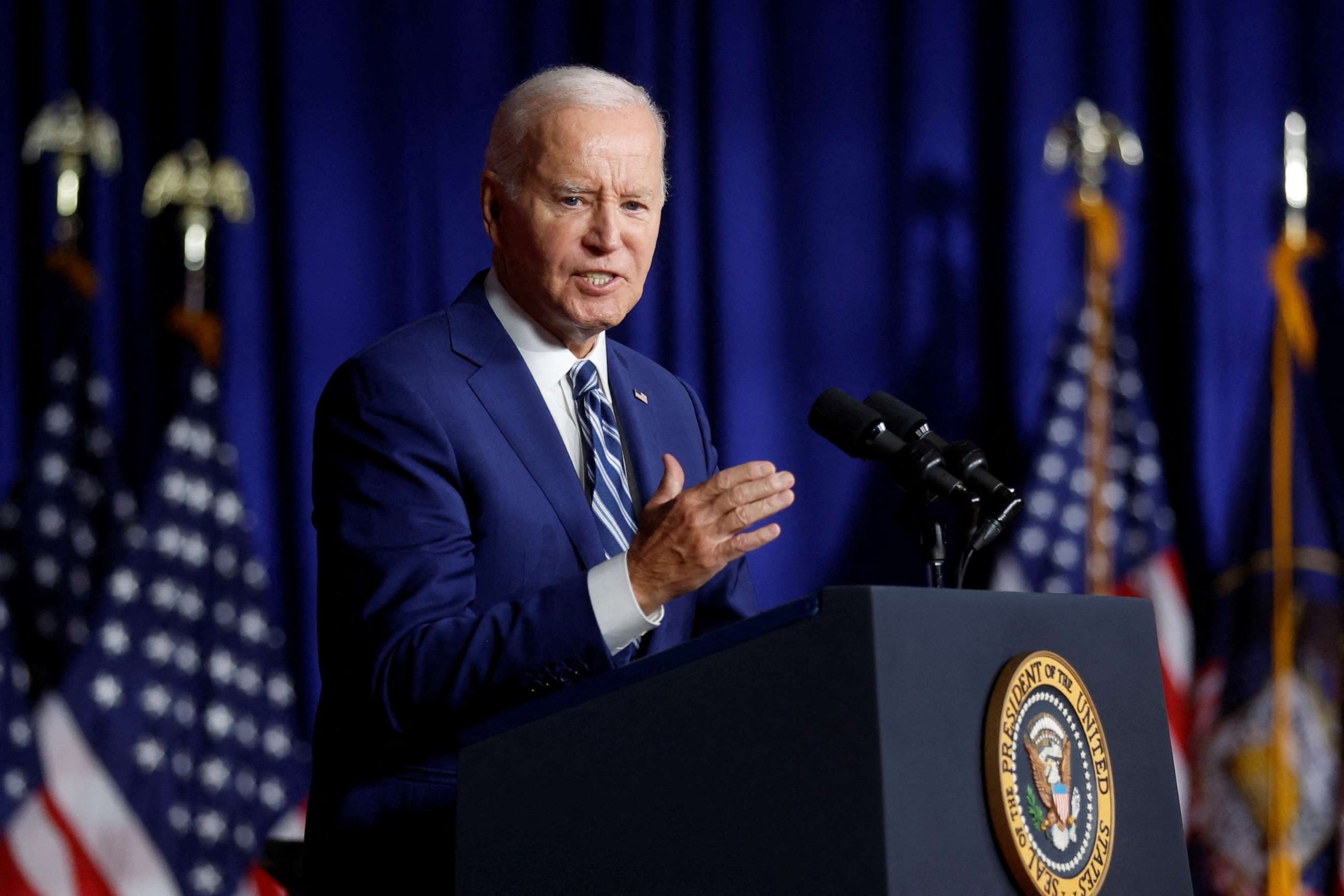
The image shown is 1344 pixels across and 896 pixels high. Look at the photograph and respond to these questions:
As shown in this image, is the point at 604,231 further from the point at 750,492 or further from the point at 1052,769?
the point at 1052,769

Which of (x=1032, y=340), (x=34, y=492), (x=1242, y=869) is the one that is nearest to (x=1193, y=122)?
(x=1032, y=340)

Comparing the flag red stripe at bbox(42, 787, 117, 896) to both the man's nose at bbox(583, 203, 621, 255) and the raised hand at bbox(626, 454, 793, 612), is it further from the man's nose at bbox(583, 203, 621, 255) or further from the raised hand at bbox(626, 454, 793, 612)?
the raised hand at bbox(626, 454, 793, 612)

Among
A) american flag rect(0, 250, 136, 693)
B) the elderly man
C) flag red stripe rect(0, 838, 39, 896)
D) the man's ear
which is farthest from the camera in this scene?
american flag rect(0, 250, 136, 693)

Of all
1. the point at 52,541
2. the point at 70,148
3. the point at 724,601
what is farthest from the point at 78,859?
the point at 724,601

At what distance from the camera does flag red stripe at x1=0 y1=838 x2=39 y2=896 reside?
3209mm

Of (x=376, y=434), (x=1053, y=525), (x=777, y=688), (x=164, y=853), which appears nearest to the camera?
(x=777, y=688)

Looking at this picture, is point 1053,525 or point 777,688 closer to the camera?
point 777,688

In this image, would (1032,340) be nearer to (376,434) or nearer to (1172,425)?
(1172,425)

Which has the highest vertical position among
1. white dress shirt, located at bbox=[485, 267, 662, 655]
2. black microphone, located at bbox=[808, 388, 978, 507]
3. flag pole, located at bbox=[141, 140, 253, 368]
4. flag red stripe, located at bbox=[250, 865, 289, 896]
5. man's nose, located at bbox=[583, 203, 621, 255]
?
flag pole, located at bbox=[141, 140, 253, 368]

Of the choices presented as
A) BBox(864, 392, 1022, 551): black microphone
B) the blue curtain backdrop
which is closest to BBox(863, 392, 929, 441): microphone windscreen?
BBox(864, 392, 1022, 551): black microphone

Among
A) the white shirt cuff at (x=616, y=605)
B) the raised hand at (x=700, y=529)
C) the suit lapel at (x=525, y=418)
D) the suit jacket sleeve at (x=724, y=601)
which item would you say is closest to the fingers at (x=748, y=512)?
the raised hand at (x=700, y=529)

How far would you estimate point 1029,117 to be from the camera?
146 inches

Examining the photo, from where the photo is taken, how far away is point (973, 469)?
54.9 inches

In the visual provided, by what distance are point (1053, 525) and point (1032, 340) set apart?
490mm
